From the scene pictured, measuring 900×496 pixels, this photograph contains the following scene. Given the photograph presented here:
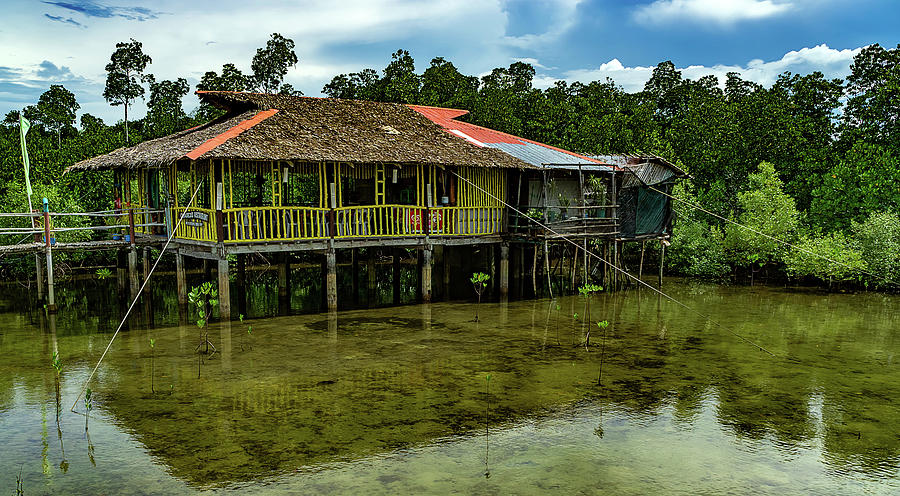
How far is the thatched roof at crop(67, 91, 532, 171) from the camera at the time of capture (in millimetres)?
16516

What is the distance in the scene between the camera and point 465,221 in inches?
797

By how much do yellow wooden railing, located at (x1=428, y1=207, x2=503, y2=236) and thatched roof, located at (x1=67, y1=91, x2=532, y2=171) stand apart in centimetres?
167

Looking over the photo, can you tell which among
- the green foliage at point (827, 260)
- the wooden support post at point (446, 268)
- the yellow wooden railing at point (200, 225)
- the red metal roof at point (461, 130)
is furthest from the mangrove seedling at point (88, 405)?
the green foliage at point (827, 260)

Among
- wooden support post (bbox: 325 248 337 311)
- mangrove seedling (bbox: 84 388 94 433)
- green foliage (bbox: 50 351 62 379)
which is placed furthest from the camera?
wooden support post (bbox: 325 248 337 311)

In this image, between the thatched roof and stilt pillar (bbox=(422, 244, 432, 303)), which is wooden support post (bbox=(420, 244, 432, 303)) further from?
the thatched roof

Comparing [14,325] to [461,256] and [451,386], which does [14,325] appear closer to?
[451,386]

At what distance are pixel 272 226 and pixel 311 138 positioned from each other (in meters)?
2.60

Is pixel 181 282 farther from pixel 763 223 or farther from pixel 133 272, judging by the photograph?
pixel 763 223

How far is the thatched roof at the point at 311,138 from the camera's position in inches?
650

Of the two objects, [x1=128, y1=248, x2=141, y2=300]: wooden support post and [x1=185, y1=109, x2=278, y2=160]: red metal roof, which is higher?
[x1=185, y1=109, x2=278, y2=160]: red metal roof

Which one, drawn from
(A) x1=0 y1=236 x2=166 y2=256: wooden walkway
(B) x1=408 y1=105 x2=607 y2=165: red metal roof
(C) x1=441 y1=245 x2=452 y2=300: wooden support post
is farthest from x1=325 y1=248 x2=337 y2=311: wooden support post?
(B) x1=408 y1=105 x2=607 y2=165: red metal roof

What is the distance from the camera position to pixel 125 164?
17.7 meters

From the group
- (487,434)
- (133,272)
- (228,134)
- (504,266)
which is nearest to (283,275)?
(133,272)

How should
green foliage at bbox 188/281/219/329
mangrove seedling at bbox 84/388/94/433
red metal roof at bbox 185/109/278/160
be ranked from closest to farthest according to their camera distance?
1. mangrove seedling at bbox 84/388/94/433
2. green foliage at bbox 188/281/219/329
3. red metal roof at bbox 185/109/278/160
